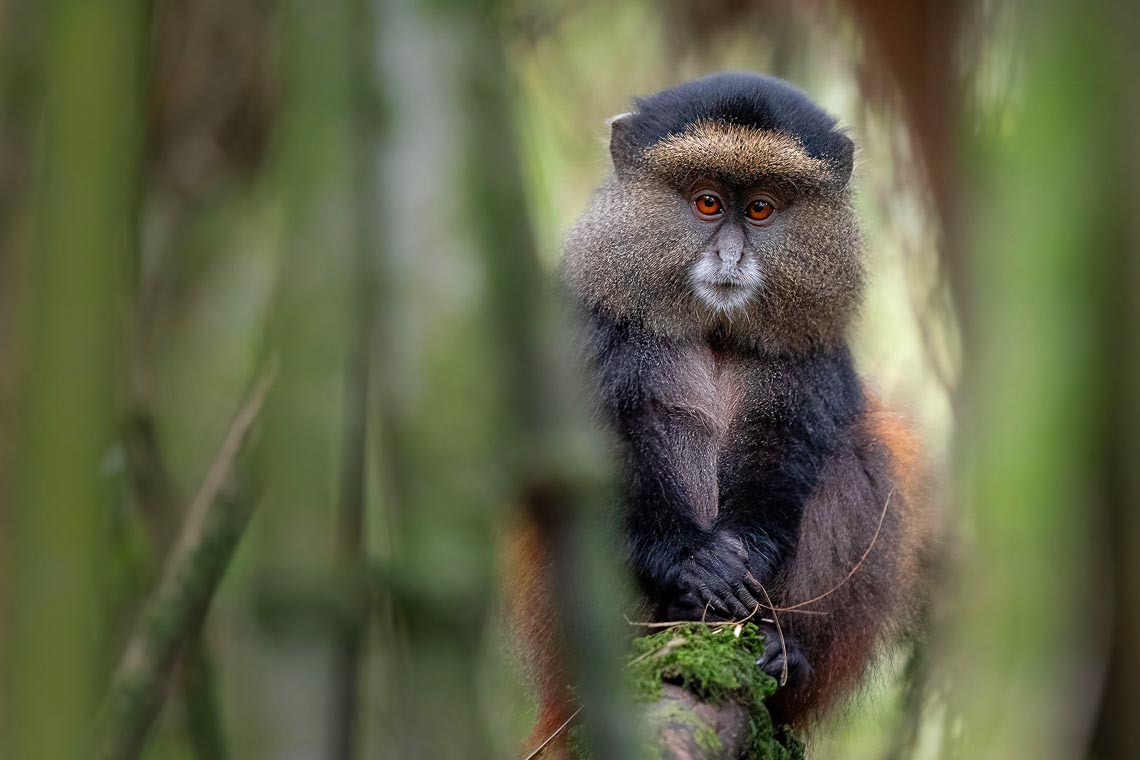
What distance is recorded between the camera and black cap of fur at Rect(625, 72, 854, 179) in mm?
3781

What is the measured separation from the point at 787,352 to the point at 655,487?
0.69 meters

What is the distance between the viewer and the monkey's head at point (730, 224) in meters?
3.76

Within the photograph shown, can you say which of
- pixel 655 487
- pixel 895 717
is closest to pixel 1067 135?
pixel 655 487

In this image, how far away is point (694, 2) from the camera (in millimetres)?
4871

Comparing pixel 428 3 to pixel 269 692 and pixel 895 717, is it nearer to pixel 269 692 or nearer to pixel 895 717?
pixel 269 692

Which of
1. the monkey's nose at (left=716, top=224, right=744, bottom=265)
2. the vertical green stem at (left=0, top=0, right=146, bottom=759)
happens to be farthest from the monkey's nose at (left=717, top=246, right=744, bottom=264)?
the vertical green stem at (left=0, top=0, right=146, bottom=759)

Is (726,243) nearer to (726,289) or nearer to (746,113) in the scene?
(726,289)

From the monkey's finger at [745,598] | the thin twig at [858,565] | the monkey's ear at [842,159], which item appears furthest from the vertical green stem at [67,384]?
the monkey's ear at [842,159]

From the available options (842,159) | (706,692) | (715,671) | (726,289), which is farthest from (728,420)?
(706,692)


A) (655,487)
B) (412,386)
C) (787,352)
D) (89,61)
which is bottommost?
(655,487)

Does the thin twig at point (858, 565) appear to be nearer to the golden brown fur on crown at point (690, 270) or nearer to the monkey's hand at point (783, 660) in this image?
the monkey's hand at point (783, 660)

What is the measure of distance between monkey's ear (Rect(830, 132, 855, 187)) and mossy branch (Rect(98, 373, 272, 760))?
2617 millimetres

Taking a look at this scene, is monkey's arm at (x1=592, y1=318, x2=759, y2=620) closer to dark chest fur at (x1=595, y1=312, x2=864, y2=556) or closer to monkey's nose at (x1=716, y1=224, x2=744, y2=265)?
dark chest fur at (x1=595, y1=312, x2=864, y2=556)

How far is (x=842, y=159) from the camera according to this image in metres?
3.91
